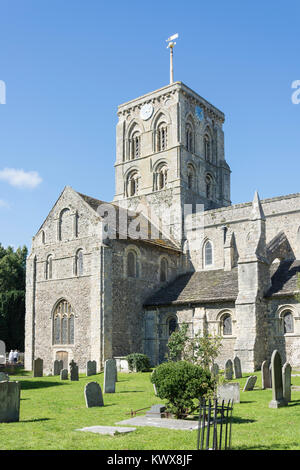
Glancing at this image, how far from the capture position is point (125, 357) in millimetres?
27828

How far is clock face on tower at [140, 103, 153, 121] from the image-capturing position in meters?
43.1

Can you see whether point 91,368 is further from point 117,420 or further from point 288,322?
point 117,420

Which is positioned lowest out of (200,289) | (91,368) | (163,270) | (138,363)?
(91,368)

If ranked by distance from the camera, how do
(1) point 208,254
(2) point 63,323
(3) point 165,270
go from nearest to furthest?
(2) point 63,323 < (3) point 165,270 < (1) point 208,254

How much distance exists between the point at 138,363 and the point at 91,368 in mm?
2720

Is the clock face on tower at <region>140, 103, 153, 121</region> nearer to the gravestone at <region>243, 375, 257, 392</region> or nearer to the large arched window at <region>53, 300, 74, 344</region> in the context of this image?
the large arched window at <region>53, 300, 74, 344</region>

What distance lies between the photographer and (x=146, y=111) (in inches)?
1710

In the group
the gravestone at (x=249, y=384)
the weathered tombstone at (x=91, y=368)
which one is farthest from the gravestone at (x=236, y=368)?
the weathered tombstone at (x=91, y=368)

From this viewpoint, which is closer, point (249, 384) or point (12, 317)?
point (249, 384)

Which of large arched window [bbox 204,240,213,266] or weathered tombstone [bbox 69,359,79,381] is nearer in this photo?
weathered tombstone [bbox 69,359,79,381]

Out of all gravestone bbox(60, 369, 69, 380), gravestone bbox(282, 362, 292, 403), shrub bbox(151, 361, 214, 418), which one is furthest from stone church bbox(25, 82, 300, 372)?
shrub bbox(151, 361, 214, 418)

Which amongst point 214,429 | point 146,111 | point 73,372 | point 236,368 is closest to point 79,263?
point 73,372

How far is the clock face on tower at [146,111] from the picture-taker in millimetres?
43094

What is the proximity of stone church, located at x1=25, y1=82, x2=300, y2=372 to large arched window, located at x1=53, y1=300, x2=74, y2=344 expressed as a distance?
0.23 ft
